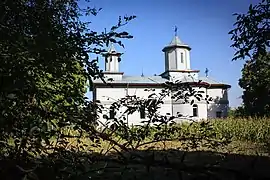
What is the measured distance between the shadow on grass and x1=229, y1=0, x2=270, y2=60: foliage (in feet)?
12.9

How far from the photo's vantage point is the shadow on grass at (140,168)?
0.80 metres

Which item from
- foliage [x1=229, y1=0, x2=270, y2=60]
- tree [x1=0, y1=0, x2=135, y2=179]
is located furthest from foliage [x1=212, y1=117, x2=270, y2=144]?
tree [x1=0, y1=0, x2=135, y2=179]

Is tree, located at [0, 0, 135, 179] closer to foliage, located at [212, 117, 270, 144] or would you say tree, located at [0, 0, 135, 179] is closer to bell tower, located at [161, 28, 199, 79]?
foliage, located at [212, 117, 270, 144]

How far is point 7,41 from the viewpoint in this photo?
1.69 metres

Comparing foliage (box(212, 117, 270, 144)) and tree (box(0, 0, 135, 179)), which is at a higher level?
tree (box(0, 0, 135, 179))

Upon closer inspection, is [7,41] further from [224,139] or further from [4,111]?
[224,139]

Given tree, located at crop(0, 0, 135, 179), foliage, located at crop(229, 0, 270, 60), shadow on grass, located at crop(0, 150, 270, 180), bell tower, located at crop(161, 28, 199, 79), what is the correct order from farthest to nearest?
bell tower, located at crop(161, 28, 199, 79)
foliage, located at crop(229, 0, 270, 60)
tree, located at crop(0, 0, 135, 179)
shadow on grass, located at crop(0, 150, 270, 180)

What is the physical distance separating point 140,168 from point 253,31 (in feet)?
14.1

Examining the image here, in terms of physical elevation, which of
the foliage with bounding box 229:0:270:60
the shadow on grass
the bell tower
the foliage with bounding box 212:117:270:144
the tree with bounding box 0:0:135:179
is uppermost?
the bell tower

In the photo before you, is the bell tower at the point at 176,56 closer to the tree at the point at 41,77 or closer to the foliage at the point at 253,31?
the foliage at the point at 253,31

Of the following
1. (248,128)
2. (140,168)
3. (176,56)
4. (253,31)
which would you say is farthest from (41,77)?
(176,56)

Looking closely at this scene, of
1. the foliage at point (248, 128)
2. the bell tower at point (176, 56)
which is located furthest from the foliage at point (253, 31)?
the bell tower at point (176, 56)

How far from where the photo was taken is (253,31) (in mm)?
4938

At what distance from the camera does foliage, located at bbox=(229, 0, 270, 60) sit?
4.73 metres
